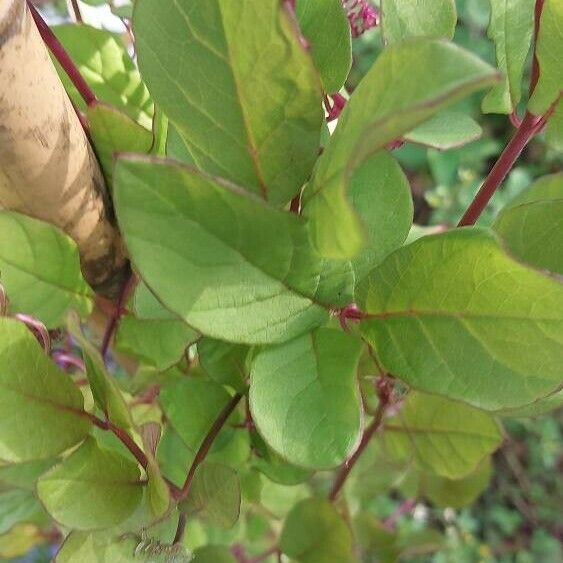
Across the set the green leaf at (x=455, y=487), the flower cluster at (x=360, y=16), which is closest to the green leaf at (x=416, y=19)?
the flower cluster at (x=360, y=16)

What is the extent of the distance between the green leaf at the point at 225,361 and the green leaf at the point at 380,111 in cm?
16

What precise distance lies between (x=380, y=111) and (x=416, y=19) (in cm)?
14

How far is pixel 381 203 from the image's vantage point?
325mm

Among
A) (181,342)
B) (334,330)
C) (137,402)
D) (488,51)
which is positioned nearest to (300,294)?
(334,330)

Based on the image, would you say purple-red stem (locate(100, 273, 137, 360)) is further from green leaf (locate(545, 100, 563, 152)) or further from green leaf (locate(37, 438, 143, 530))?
green leaf (locate(545, 100, 563, 152))

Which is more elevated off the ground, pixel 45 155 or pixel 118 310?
pixel 45 155

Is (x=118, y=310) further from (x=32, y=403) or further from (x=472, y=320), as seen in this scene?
(x=472, y=320)

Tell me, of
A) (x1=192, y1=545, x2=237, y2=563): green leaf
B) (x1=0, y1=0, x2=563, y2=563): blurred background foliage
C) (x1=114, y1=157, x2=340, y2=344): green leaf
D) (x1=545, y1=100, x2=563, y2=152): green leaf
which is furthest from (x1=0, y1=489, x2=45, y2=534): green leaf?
(x1=0, y1=0, x2=563, y2=563): blurred background foliage

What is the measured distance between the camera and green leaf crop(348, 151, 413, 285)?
0.32m

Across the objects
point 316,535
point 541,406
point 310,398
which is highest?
point 310,398

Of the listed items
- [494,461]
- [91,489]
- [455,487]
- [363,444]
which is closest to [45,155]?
[91,489]

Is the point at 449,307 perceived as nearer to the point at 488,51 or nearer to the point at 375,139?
the point at 375,139

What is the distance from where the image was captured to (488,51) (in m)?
1.76

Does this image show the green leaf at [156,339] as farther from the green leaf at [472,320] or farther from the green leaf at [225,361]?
the green leaf at [472,320]
